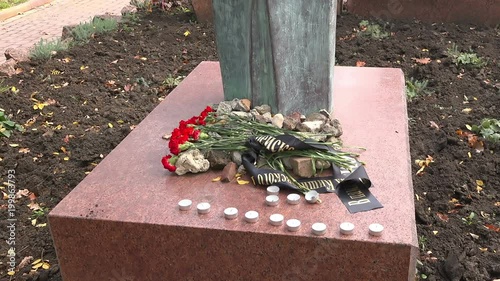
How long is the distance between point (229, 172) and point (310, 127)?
0.43 m

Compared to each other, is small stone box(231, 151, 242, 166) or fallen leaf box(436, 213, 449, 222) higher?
small stone box(231, 151, 242, 166)

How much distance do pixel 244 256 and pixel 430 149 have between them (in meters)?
1.96

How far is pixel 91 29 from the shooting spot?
569cm

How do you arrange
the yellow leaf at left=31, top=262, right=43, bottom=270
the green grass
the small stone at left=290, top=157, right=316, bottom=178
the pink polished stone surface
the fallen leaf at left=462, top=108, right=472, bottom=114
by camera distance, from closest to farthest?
the pink polished stone surface
the small stone at left=290, top=157, right=316, bottom=178
the yellow leaf at left=31, top=262, right=43, bottom=270
the fallen leaf at left=462, top=108, right=472, bottom=114
the green grass

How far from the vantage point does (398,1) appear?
5438 millimetres

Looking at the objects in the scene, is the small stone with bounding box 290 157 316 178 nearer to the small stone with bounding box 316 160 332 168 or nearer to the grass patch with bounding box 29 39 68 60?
the small stone with bounding box 316 160 332 168

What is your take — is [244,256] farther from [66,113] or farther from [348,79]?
[66,113]

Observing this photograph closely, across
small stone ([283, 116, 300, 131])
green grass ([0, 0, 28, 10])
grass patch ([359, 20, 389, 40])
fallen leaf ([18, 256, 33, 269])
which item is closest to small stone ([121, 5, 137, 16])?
grass patch ([359, 20, 389, 40])

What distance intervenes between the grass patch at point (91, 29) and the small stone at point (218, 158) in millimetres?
3755

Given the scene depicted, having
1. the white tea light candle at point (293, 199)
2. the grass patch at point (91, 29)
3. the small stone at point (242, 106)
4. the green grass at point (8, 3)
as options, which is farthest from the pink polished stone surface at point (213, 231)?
the green grass at point (8, 3)

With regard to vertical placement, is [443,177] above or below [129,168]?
below

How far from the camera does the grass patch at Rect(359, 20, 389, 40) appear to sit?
509 centimetres

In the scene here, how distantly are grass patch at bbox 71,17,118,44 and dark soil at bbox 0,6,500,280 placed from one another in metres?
0.11

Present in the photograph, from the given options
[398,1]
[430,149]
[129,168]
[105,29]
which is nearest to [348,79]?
[430,149]
